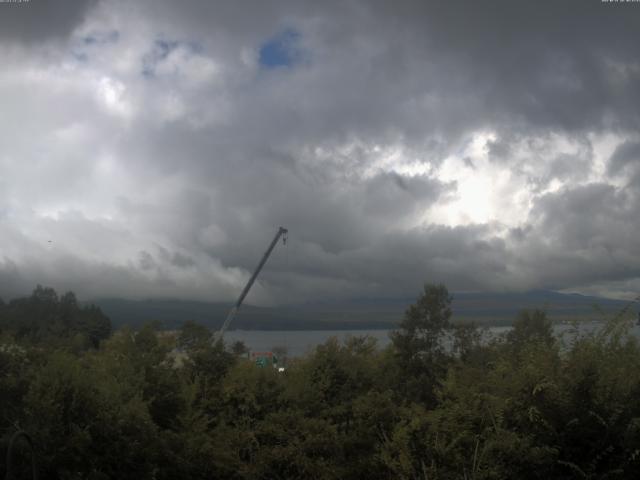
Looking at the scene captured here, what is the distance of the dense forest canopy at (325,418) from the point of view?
10.5 m

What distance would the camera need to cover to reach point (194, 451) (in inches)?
502

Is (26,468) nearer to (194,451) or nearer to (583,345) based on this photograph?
(194,451)

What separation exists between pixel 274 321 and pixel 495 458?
112035mm

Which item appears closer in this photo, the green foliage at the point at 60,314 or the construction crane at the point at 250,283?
the green foliage at the point at 60,314

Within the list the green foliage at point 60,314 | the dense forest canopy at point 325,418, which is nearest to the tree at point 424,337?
the dense forest canopy at point 325,418

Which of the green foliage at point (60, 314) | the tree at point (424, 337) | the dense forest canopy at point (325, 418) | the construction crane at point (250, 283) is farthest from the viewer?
the construction crane at point (250, 283)

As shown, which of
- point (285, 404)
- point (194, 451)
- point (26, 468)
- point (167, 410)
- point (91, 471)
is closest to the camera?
point (26, 468)

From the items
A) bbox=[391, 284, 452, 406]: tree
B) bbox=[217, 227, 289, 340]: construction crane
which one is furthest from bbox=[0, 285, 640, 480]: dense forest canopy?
bbox=[217, 227, 289, 340]: construction crane

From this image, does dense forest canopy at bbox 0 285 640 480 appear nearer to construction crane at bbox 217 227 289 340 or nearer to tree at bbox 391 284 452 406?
tree at bbox 391 284 452 406

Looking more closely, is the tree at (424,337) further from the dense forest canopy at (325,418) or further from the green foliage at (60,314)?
the green foliage at (60,314)

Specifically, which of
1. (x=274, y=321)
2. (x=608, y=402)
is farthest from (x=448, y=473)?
(x=274, y=321)

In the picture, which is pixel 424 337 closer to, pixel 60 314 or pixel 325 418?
pixel 325 418

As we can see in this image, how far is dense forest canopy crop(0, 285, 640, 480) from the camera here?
10.5m

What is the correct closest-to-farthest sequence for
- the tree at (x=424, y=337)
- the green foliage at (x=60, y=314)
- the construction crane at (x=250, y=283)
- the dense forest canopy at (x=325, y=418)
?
the dense forest canopy at (x=325, y=418) < the tree at (x=424, y=337) < the green foliage at (x=60, y=314) < the construction crane at (x=250, y=283)
